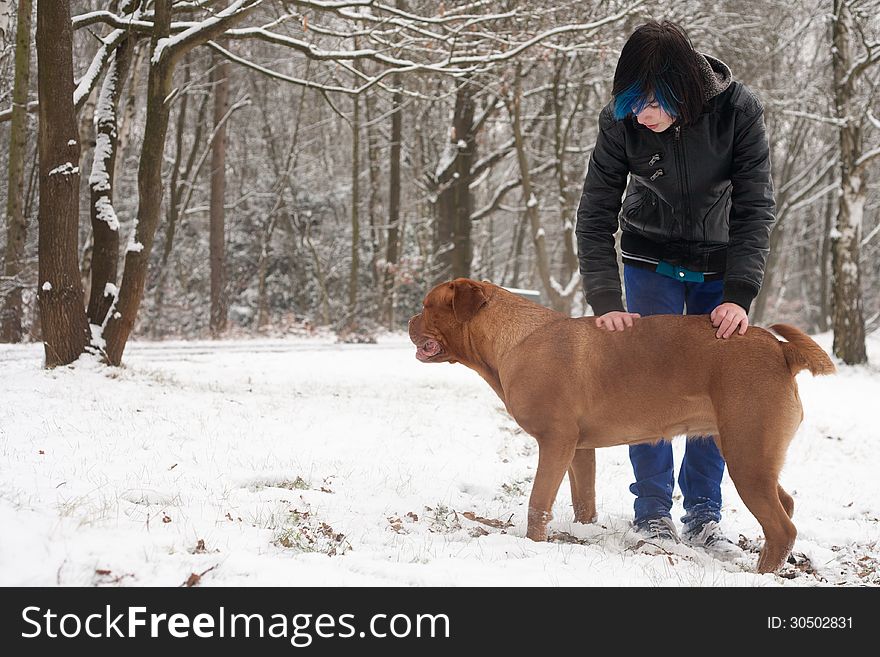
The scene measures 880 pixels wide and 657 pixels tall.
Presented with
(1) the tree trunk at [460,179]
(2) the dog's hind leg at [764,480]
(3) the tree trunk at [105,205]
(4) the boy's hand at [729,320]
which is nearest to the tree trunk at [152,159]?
(3) the tree trunk at [105,205]

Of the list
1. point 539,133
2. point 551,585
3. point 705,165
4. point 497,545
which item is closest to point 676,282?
point 705,165

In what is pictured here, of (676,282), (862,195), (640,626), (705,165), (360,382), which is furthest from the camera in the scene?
(862,195)

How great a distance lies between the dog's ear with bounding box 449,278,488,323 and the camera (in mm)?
4457

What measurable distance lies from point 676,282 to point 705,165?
732mm

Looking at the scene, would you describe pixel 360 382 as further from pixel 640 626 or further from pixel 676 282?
pixel 640 626

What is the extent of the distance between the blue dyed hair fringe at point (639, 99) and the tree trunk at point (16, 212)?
9.77 m

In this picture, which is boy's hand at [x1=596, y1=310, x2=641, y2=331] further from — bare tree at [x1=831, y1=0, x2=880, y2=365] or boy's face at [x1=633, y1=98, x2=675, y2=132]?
bare tree at [x1=831, y1=0, x2=880, y2=365]

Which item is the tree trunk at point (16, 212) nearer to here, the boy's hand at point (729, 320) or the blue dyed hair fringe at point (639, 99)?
the blue dyed hair fringe at point (639, 99)

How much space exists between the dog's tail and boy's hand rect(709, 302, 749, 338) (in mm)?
217

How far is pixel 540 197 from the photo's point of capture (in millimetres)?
27547

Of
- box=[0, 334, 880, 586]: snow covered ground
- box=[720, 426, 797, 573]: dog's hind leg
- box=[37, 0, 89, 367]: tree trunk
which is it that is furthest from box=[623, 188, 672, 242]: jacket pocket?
box=[37, 0, 89, 367]: tree trunk

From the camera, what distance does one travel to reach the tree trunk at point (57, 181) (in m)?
7.88

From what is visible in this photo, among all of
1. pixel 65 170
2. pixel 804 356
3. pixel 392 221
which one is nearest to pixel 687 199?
pixel 804 356

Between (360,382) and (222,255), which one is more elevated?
(222,255)
